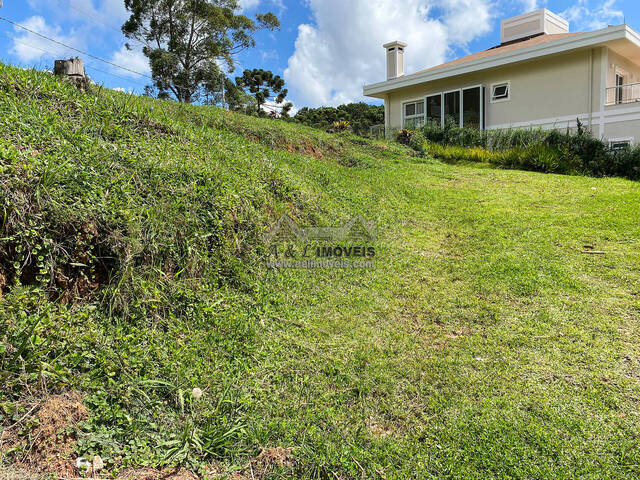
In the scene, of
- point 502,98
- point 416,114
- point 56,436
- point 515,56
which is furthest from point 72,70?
point 416,114

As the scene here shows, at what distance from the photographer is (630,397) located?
2824 millimetres

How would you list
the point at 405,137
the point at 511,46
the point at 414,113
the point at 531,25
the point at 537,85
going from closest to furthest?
the point at 405,137
the point at 537,85
the point at 511,46
the point at 531,25
the point at 414,113

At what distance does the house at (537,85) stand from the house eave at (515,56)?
0.03 metres

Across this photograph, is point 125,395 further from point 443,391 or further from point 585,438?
point 585,438

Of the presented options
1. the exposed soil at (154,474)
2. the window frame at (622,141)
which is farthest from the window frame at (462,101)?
the exposed soil at (154,474)

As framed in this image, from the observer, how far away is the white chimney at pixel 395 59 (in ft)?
62.9

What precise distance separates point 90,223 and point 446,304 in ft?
10.7

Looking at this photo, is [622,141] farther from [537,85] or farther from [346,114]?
[346,114]

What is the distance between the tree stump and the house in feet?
40.8

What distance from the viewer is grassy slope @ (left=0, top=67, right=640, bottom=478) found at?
245cm

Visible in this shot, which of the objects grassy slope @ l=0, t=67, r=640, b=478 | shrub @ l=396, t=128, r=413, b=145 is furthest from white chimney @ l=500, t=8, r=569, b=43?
grassy slope @ l=0, t=67, r=640, b=478

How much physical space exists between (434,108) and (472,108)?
1.65 m

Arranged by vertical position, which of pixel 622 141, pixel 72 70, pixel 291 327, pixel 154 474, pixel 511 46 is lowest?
pixel 154 474

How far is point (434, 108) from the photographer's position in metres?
17.4
